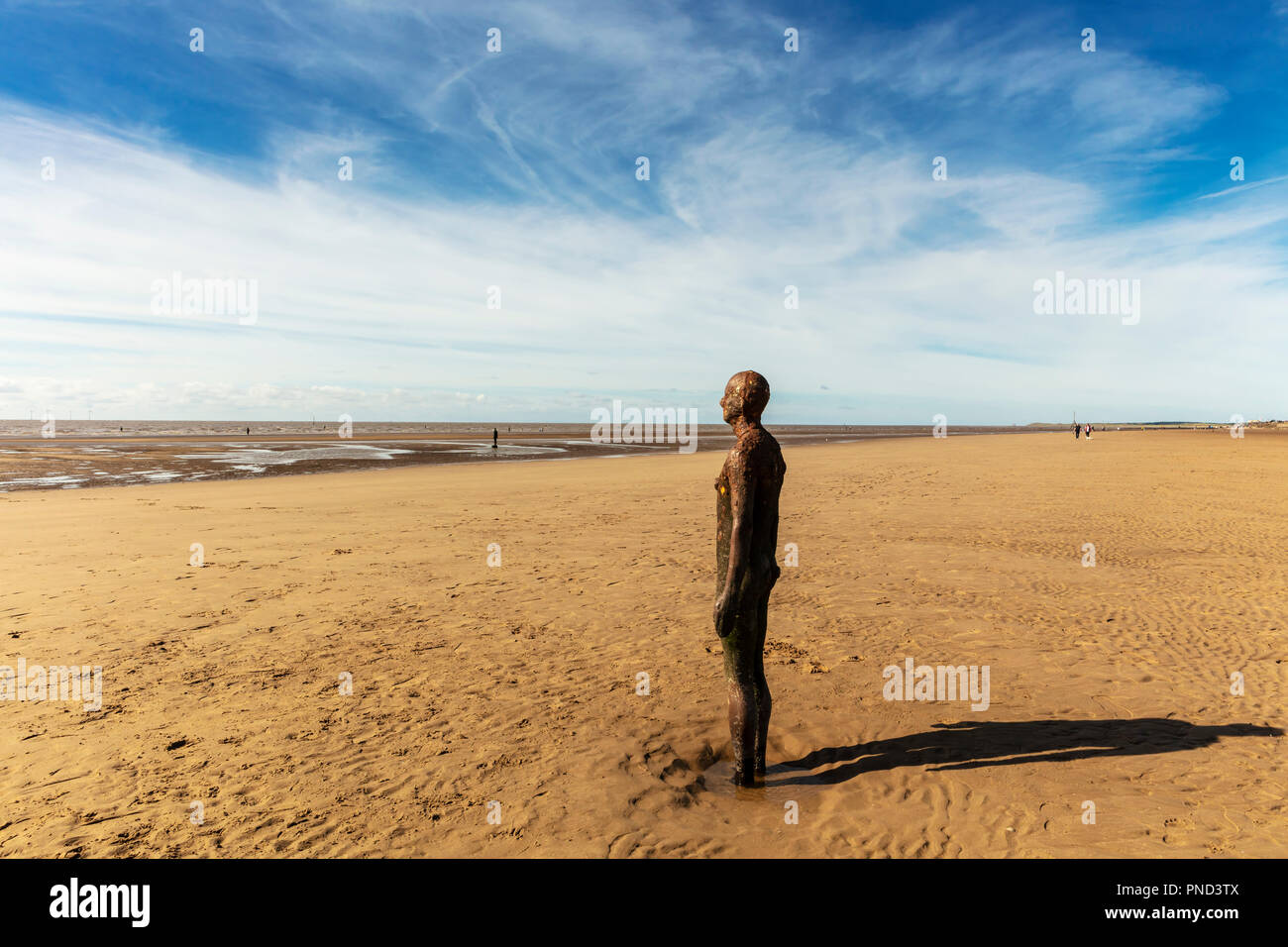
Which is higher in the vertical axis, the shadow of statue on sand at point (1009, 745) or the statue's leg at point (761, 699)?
the statue's leg at point (761, 699)

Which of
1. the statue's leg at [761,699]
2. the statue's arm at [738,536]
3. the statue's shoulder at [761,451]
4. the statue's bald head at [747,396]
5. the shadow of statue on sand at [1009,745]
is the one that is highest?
the statue's bald head at [747,396]

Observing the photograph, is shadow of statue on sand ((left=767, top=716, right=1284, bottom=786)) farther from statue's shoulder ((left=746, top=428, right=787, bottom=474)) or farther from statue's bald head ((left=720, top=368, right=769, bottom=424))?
statue's bald head ((left=720, top=368, right=769, bottom=424))

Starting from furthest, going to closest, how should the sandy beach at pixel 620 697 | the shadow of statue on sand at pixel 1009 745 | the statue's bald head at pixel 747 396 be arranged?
the shadow of statue on sand at pixel 1009 745 → the statue's bald head at pixel 747 396 → the sandy beach at pixel 620 697

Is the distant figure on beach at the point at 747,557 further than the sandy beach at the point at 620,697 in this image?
Yes

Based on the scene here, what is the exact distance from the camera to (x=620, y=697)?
259 inches

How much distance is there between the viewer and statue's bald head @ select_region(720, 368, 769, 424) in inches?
188

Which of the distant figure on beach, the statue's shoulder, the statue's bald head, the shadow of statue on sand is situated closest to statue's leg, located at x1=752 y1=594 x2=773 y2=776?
the distant figure on beach

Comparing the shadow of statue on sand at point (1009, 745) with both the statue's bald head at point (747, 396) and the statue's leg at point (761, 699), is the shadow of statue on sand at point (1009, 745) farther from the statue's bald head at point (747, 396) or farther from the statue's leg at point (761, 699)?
the statue's bald head at point (747, 396)

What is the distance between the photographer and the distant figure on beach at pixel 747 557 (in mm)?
4559

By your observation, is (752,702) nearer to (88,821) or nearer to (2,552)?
(88,821)

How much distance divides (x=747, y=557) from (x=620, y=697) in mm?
2800

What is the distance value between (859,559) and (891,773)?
7659mm

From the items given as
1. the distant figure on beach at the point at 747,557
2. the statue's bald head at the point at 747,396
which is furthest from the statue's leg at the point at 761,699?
the statue's bald head at the point at 747,396
